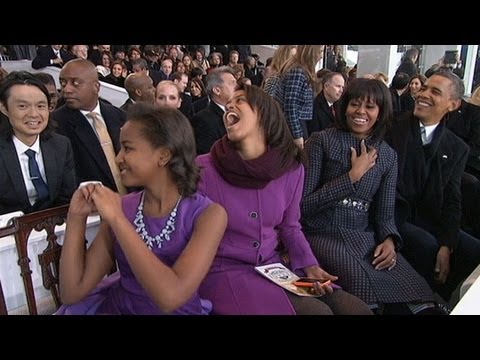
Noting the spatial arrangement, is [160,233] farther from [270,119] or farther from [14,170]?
[14,170]

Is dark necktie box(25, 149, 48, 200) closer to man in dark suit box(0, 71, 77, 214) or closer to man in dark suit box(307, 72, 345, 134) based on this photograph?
man in dark suit box(0, 71, 77, 214)

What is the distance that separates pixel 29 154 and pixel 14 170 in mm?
96

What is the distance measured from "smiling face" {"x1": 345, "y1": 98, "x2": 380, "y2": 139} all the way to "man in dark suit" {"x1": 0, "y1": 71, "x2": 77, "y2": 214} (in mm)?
1239

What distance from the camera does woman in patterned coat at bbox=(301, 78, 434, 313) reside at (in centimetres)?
180

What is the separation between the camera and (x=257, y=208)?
159 cm

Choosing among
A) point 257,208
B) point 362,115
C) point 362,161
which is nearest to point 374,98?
point 362,115

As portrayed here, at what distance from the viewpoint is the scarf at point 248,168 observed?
1.57 meters

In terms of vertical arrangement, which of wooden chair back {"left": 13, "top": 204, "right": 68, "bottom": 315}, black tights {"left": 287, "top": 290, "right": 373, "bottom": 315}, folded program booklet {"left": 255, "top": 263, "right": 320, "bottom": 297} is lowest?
black tights {"left": 287, "top": 290, "right": 373, "bottom": 315}

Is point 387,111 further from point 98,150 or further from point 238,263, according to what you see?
point 98,150

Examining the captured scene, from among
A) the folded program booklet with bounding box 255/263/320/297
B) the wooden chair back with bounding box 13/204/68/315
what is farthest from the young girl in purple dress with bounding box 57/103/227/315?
the folded program booklet with bounding box 255/263/320/297

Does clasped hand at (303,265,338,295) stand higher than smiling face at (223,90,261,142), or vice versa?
smiling face at (223,90,261,142)

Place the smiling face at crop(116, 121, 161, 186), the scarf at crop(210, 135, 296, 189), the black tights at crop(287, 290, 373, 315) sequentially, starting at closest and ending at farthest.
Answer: the smiling face at crop(116, 121, 161, 186), the black tights at crop(287, 290, 373, 315), the scarf at crop(210, 135, 296, 189)

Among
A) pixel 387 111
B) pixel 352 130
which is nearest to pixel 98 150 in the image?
pixel 352 130

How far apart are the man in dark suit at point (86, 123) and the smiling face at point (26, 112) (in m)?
0.45
